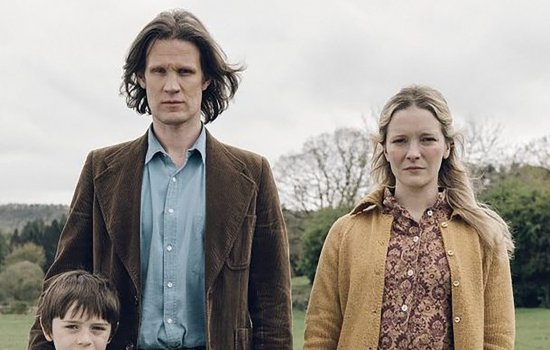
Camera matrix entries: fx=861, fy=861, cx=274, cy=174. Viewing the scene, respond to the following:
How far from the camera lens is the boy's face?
3.98m

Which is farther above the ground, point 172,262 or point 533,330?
point 533,330

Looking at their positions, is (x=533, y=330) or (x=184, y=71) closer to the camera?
(x=184, y=71)

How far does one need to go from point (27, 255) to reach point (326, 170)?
641 inches

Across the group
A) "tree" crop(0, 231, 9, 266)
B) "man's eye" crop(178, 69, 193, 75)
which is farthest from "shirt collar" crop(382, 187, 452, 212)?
"tree" crop(0, 231, 9, 266)

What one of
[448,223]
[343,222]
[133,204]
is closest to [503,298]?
[448,223]

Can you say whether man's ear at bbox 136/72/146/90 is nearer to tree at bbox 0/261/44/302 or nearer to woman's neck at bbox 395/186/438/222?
woman's neck at bbox 395/186/438/222

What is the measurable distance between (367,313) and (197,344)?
33.8 inches

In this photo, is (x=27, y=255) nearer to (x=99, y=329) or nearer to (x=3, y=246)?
(x=3, y=246)

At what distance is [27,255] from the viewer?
45188 mm

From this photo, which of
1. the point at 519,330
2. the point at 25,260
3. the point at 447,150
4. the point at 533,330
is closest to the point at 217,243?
the point at 447,150

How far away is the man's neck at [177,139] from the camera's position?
163 inches

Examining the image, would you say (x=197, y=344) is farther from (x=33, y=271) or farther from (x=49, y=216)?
(x=49, y=216)

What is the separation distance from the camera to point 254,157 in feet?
14.3

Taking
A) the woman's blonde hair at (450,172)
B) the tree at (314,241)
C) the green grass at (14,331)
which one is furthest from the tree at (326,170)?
the woman's blonde hair at (450,172)
